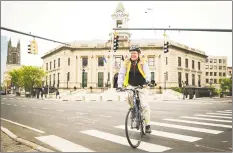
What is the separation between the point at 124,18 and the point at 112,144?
53718 mm

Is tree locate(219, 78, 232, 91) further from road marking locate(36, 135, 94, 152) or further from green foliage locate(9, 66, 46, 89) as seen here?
road marking locate(36, 135, 94, 152)

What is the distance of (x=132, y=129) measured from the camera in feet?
17.9

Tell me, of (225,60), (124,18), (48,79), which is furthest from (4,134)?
(225,60)

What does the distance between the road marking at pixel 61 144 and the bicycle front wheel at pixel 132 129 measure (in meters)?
1.01

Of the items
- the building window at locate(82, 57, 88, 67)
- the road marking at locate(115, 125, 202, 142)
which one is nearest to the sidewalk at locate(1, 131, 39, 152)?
the road marking at locate(115, 125, 202, 142)

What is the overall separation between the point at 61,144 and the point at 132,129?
2.03 m

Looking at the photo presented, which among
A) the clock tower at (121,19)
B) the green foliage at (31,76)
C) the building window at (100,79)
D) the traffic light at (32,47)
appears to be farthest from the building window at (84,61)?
the traffic light at (32,47)

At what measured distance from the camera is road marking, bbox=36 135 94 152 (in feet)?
18.7

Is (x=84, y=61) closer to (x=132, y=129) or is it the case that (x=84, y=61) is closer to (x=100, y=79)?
(x=100, y=79)

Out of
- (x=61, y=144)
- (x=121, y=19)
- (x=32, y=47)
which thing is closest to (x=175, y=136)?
(x=61, y=144)

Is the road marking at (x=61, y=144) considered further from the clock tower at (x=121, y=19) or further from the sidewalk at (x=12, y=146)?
the clock tower at (x=121, y=19)

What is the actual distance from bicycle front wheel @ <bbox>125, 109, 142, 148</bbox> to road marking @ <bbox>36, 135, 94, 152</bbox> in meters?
1.01

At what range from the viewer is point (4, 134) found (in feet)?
26.5

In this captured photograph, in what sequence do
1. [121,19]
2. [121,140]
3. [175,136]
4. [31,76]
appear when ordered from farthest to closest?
1. [31,76]
2. [121,19]
3. [175,136]
4. [121,140]
